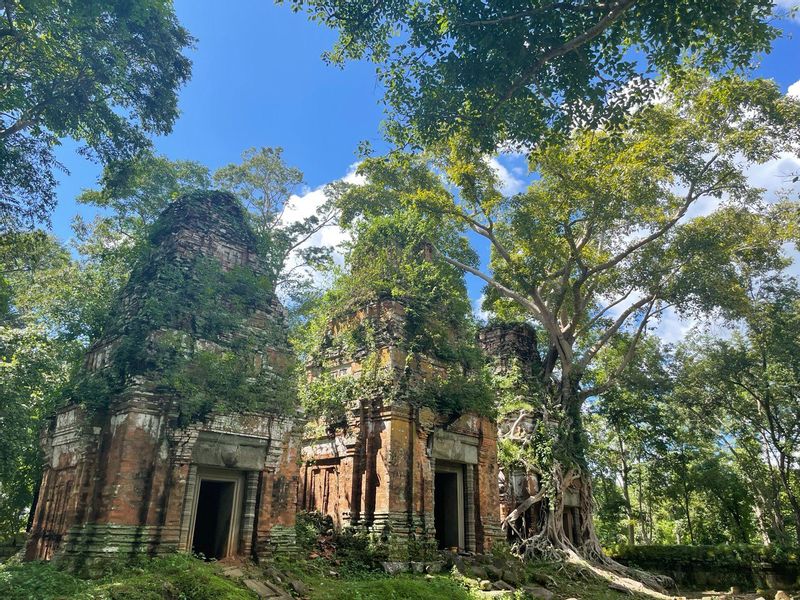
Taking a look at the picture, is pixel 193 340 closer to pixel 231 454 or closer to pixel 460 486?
pixel 231 454

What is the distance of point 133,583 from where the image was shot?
7016 millimetres

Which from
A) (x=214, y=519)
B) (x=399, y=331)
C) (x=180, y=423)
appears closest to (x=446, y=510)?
(x=399, y=331)

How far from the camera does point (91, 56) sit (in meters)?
10.5

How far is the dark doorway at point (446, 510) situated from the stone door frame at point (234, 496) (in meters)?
5.41

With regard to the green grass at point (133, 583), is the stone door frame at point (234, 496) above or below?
above

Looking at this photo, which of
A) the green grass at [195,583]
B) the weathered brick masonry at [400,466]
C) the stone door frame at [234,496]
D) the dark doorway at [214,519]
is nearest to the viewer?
the green grass at [195,583]

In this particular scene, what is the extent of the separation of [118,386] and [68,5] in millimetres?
6963

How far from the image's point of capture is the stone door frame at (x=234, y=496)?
945 cm

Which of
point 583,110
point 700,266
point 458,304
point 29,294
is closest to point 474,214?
point 458,304

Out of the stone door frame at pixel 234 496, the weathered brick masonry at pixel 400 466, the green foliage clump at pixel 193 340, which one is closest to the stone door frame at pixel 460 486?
the weathered brick masonry at pixel 400 466

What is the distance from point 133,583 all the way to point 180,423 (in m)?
2.83

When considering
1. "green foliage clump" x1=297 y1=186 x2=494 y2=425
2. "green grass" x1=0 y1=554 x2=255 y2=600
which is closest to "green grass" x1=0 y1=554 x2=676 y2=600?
"green grass" x1=0 y1=554 x2=255 y2=600

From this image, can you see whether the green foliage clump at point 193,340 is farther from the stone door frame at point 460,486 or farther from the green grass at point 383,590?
the stone door frame at point 460,486

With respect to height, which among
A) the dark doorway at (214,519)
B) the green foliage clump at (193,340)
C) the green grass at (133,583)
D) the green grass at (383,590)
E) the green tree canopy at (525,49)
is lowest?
the green grass at (383,590)
